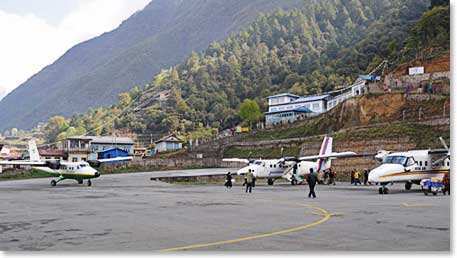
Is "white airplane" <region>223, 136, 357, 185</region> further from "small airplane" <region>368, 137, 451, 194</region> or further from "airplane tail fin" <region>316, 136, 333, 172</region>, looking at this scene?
"small airplane" <region>368, 137, 451, 194</region>

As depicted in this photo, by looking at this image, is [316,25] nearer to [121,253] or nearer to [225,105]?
[225,105]

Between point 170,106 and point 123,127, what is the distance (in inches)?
726

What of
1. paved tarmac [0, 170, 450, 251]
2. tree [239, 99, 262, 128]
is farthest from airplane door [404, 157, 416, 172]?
tree [239, 99, 262, 128]

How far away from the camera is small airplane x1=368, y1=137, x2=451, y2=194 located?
80.0ft

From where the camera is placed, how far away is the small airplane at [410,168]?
24.4 metres

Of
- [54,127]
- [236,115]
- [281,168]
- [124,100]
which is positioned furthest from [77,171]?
[124,100]

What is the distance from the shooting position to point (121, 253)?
351 inches

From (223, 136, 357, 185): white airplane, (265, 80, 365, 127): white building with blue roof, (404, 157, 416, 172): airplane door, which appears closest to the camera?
(404, 157, 416, 172): airplane door

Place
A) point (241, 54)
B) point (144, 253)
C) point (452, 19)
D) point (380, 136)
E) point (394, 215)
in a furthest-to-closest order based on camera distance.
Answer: point (241, 54) < point (380, 136) < point (394, 215) < point (452, 19) < point (144, 253)

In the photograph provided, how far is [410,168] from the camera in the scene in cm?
2478

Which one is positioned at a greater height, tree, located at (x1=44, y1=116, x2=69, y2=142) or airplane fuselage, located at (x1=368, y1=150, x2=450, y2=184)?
tree, located at (x1=44, y1=116, x2=69, y2=142)

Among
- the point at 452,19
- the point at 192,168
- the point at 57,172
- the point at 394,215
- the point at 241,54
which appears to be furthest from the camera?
the point at 241,54

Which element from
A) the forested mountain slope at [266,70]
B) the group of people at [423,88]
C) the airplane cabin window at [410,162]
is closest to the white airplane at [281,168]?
the airplane cabin window at [410,162]

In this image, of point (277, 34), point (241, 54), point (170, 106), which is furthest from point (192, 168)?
point (277, 34)
